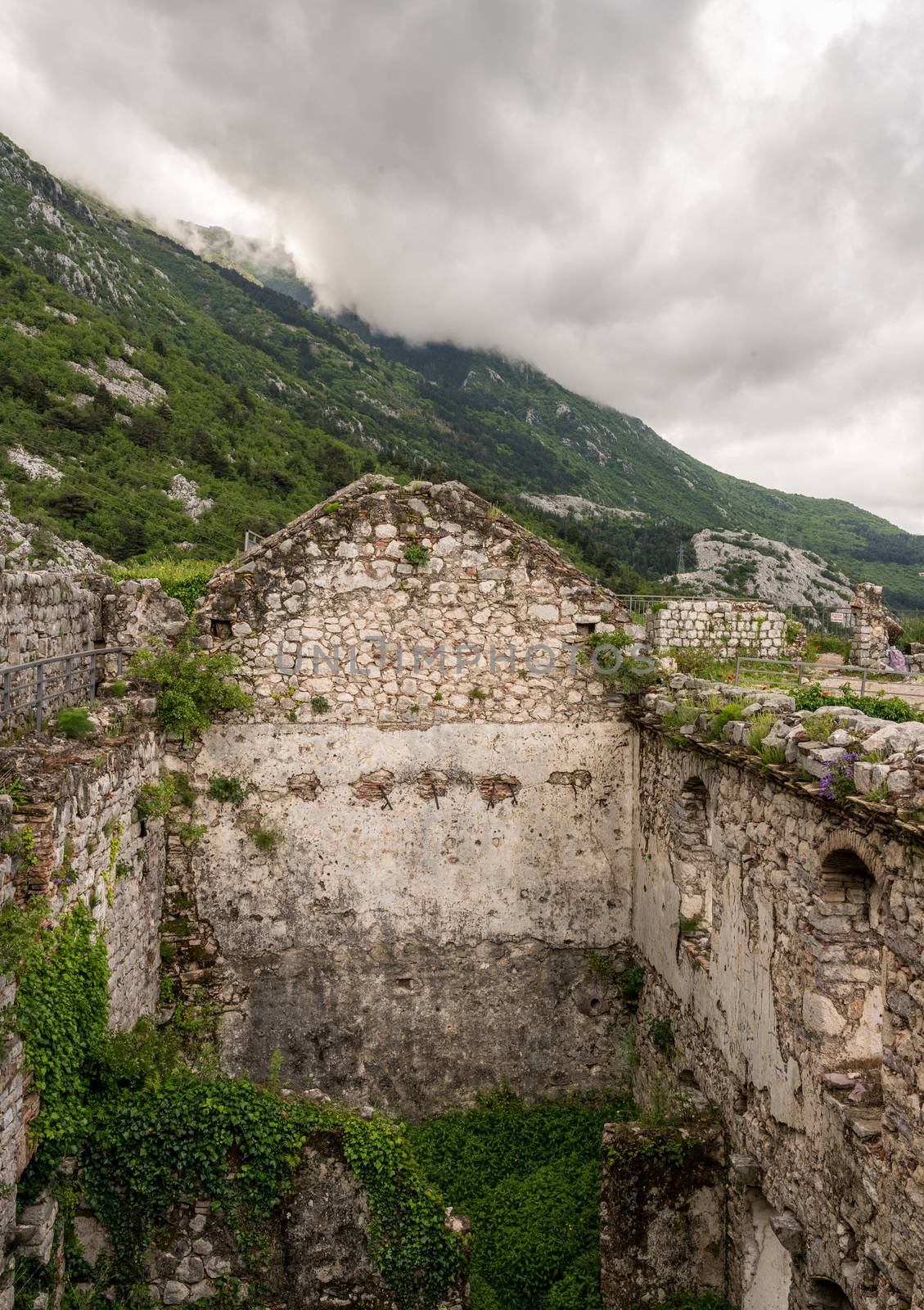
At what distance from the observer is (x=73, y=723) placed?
771 cm

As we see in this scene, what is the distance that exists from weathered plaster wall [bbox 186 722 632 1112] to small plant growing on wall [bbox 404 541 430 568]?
7.35 ft

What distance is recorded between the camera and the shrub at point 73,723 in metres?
7.70

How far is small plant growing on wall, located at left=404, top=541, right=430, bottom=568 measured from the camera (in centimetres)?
1006

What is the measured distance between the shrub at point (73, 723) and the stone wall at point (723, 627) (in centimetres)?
1014

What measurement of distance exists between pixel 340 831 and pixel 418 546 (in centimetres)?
389

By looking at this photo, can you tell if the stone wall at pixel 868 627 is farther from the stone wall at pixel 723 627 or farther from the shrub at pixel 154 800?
the shrub at pixel 154 800

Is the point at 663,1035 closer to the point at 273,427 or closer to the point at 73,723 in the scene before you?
the point at 73,723

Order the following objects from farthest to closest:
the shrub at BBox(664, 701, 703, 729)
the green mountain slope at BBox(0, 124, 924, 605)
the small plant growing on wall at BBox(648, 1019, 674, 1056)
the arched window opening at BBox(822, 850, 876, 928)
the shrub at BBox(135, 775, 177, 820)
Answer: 1. the green mountain slope at BBox(0, 124, 924, 605)
2. the small plant growing on wall at BBox(648, 1019, 674, 1056)
3. the shrub at BBox(135, 775, 177, 820)
4. the shrub at BBox(664, 701, 703, 729)
5. the arched window opening at BBox(822, 850, 876, 928)

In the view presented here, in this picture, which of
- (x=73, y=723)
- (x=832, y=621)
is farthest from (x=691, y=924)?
(x=832, y=621)

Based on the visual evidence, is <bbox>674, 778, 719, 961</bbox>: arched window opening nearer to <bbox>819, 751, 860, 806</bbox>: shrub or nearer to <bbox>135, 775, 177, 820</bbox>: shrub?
<bbox>819, 751, 860, 806</bbox>: shrub

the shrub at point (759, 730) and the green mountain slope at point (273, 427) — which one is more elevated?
the green mountain slope at point (273, 427)

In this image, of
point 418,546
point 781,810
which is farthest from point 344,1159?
point 418,546

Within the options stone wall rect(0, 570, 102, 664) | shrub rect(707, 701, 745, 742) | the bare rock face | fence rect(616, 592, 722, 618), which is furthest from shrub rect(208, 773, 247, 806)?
the bare rock face

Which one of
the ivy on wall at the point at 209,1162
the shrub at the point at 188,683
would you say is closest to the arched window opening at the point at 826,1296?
the ivy on wall at the point at 209,1162
